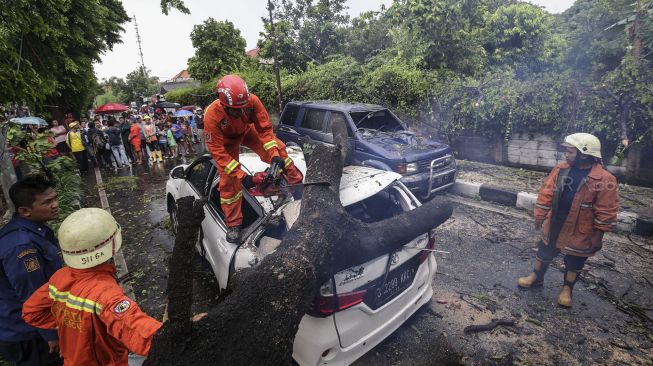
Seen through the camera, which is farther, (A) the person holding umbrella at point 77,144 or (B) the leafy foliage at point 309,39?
(B) the leafy foliage at point 309,39

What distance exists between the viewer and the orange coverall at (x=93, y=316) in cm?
152

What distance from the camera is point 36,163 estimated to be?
4.83 meters

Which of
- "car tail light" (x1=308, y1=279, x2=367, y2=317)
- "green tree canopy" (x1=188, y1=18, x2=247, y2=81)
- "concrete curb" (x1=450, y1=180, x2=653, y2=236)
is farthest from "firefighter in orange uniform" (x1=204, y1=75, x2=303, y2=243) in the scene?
"green tree canopy" (x1=188, y1=18, x2=247, y2=81)

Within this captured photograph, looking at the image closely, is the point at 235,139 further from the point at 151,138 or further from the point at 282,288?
the point at 151,138

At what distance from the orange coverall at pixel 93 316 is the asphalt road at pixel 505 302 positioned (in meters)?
1.95

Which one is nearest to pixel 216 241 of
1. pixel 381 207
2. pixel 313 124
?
pixel 381 207

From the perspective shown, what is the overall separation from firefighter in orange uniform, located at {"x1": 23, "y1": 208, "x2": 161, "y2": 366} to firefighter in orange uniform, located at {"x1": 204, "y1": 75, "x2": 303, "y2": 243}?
1.32 metres

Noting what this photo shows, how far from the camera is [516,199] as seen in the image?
6.07 m

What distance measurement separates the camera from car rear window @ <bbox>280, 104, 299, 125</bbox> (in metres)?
8.42

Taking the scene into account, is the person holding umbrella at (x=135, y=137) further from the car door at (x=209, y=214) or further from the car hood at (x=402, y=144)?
the car hood at (x=402, y=144)

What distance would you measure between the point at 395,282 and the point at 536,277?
222cm

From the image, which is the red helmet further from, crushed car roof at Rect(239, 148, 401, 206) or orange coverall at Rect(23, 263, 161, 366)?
orange coverall at Rect(23, 263, 161, 366)

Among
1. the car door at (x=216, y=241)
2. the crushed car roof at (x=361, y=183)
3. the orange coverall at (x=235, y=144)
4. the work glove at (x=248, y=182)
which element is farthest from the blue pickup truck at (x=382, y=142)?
the car door at (x=216, y=241)

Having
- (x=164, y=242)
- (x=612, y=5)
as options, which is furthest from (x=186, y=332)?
(x=612, y=5)
